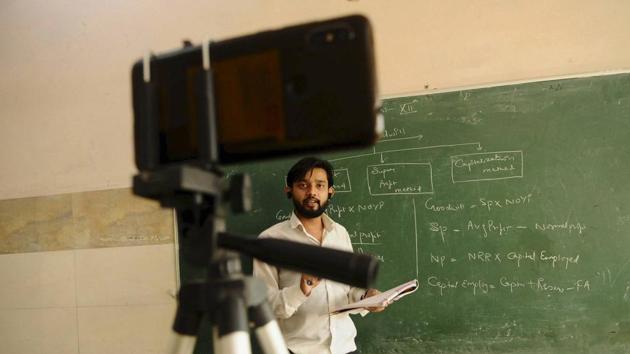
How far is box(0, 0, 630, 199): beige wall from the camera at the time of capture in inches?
83.5

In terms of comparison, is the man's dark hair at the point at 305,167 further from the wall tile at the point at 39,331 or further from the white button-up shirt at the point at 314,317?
the wall tile at the point at 39,331

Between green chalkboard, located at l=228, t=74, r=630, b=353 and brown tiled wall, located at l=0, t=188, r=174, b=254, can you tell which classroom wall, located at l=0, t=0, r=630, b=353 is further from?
green chalkboard, located at l=228, t=74, r=630, b=353

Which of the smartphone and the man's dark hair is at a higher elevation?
the smartphone

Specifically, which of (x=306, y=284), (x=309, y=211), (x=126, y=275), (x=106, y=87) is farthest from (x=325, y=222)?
(x=106, y=87)

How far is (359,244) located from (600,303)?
1150 millimetres

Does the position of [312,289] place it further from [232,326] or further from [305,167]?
[232,326]

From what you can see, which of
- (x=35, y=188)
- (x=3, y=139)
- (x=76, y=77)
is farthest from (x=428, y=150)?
(x=3, y=139)

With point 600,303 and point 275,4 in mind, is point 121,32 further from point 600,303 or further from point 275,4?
point 600,303

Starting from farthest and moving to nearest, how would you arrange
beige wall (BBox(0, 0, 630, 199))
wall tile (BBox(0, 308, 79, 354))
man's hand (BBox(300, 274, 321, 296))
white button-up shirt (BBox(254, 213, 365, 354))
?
wall tile (BBox(0, 308, 79, 354))
beige wall (BBox(0, 0, 630, 199))
white button-up shirt (BBox(254, 213, 365, 354))
man's hand (BBox(300, 274, 321, 296))

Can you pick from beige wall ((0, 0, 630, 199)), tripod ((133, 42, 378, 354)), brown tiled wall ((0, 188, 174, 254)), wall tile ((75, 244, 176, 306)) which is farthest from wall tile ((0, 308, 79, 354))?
tripod ((133, 42, 378, 354))

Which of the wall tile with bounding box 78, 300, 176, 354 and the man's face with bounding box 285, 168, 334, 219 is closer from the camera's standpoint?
the man's face with bounding box 285, 168, 334, 219

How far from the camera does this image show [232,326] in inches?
24.0

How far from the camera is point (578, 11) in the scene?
6.93ft

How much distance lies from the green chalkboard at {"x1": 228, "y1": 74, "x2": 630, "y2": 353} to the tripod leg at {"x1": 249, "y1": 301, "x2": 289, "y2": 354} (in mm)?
1583
